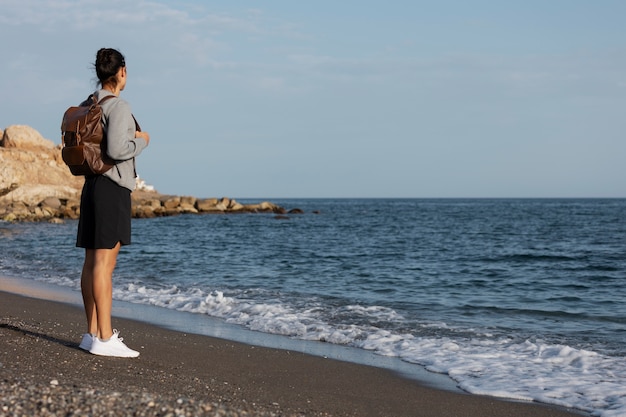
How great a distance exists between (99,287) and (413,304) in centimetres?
597

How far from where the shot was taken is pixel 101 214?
469cm

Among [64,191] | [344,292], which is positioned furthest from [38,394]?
[64,191]

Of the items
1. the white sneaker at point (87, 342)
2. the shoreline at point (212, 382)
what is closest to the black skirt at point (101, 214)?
the white sneaker at point (87, 342)

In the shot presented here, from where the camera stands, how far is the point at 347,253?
1981 cm

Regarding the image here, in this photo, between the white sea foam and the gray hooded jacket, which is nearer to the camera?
→ the gray hooded jacket

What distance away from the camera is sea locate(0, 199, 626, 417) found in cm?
576

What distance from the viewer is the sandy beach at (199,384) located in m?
3.39

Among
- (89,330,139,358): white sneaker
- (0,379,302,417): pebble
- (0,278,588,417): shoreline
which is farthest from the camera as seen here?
(89,330,139,358): white sneaker

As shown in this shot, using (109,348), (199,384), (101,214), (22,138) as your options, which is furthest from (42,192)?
(199,384)

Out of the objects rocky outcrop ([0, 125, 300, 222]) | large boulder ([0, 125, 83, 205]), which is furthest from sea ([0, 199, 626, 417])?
large boulder ([0, 125, 83, 205])

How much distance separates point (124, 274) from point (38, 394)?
10.1 metres

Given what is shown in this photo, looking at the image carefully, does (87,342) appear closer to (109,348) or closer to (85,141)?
(109,348)

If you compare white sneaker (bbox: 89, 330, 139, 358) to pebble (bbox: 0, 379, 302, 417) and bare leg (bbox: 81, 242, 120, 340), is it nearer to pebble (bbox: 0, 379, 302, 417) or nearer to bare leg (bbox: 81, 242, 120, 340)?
bare leg (bbox: 81, 242, 120, 340)

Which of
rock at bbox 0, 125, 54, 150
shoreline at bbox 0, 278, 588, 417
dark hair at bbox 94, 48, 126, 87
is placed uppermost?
rock at bbox 0, 125, 54, 150
